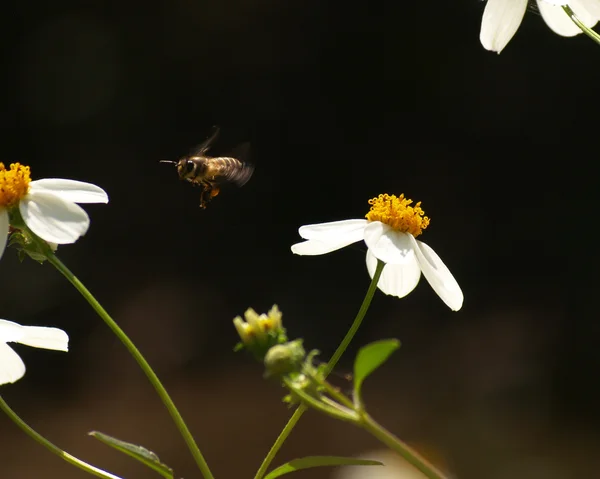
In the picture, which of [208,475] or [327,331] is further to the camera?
[327,331]

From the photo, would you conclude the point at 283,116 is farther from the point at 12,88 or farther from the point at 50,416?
the point at 50,416

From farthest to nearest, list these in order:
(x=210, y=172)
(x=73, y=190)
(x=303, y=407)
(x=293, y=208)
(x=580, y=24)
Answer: (x=293, y=208), (x=210, y=172), (x=73, y=190), (x=580, y=24), (x=303, y=407)

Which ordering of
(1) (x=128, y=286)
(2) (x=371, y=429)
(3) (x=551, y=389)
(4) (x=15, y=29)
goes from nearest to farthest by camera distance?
(2) (x=371, y=429), (3) (x=551, y=389), (4) (x=15, y=29), (1) (x=128, y=286)

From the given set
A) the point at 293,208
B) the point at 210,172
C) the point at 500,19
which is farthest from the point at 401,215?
the point at 293,208

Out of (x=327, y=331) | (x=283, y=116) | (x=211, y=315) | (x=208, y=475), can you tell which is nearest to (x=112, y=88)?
(x=283, y=116)

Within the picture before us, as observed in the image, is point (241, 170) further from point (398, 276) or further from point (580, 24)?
point (580, 24)

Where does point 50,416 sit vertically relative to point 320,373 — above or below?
above

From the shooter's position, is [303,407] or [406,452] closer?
[406,452]

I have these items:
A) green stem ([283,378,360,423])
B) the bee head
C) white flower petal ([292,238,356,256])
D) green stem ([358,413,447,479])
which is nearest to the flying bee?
the bee head
